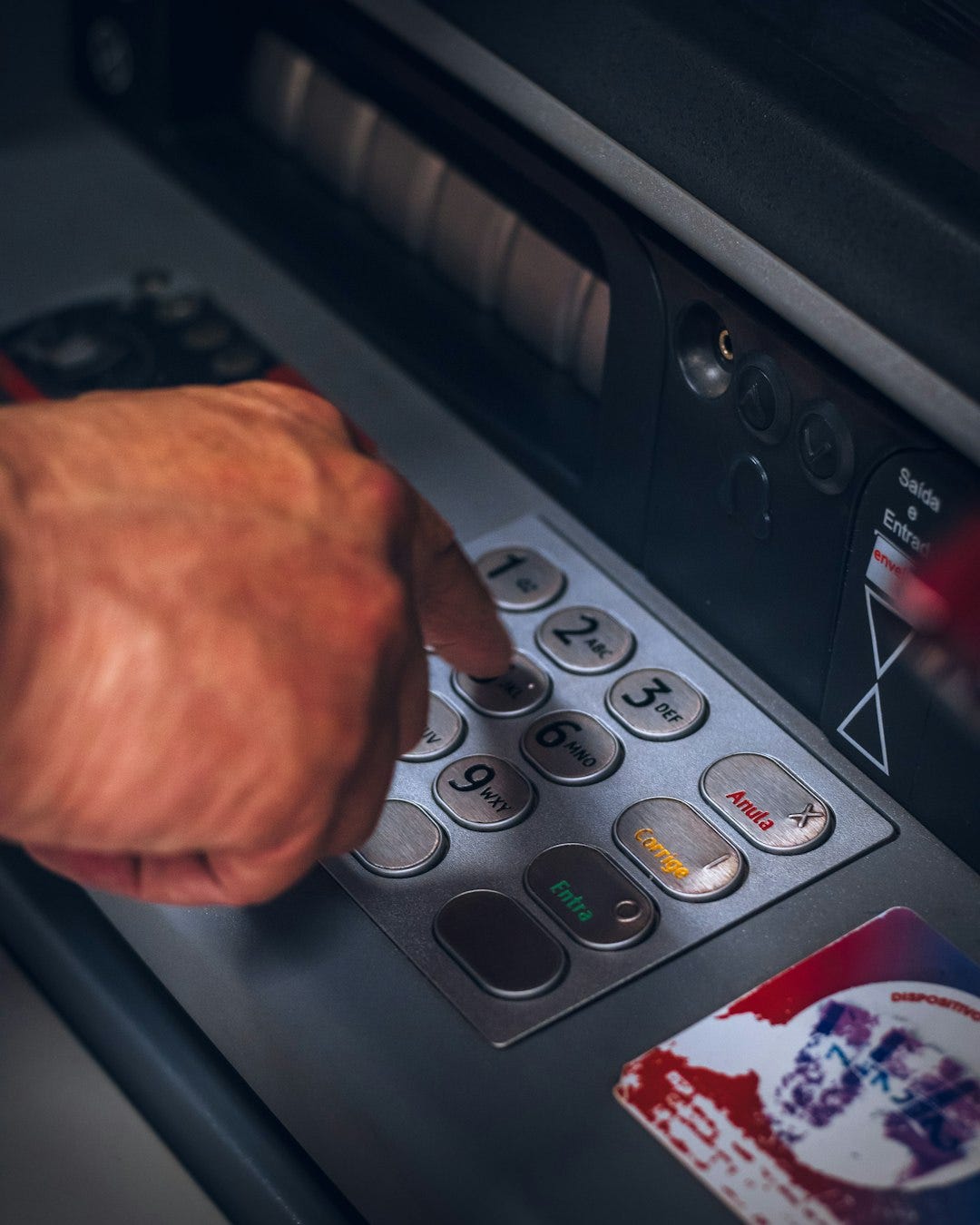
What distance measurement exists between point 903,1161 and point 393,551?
1.24 ft

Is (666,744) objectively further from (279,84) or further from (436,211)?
(279,84)

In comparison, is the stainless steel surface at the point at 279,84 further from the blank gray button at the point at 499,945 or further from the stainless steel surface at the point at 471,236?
the blank gray button at the point at 499,945

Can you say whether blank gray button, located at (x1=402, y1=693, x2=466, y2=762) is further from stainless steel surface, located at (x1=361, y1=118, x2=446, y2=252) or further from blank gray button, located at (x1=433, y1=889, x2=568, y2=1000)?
stainless steel surface, located at (x1=361, y1=118, x2=446, y2=252)

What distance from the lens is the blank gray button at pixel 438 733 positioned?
3.13ft

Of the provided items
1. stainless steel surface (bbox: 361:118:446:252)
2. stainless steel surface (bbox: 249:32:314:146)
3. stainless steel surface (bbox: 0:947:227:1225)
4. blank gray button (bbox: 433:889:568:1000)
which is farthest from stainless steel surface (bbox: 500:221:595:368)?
stainless steel surface (bbox: 0:947:227:1225)

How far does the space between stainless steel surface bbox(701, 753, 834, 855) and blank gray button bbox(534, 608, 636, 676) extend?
11cm

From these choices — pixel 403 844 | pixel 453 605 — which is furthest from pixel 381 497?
pixel 403 844

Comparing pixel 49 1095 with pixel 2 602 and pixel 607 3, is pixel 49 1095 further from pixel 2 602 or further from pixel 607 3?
pixel 607 3

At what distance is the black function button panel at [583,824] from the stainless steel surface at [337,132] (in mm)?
503

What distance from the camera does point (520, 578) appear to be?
3.53 ft

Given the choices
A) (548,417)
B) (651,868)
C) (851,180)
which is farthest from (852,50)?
(651,868)

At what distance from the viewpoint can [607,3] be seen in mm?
973

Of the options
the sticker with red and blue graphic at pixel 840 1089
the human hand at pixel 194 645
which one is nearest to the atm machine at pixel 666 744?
the sticker with red and blue graphic at pixel 840 1089

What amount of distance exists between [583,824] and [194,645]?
12.6 inches
